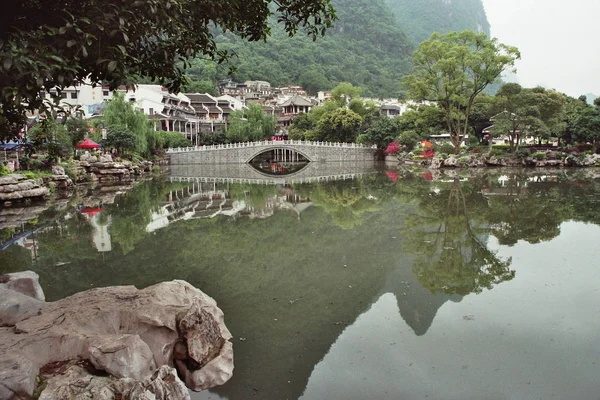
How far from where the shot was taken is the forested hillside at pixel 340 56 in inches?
3337

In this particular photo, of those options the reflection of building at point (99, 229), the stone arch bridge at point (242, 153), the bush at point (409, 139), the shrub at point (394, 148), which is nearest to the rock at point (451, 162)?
the bush at point (409, 139)

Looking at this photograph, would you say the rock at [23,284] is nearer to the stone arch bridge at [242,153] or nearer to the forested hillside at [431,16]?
the stone arch bridge at [242,153]

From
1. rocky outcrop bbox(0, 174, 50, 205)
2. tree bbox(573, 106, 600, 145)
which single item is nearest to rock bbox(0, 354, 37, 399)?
rocky outcrop bbox(0, 174, 50, 205)

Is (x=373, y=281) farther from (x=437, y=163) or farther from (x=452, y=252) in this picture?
(x=437, y=163)

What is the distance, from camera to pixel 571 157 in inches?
1059

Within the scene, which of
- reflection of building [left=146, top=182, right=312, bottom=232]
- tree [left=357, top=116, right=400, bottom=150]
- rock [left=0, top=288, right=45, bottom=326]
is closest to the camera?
rock [left=0, top=288, right=45, bottom=326]

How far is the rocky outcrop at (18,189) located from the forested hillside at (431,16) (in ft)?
391

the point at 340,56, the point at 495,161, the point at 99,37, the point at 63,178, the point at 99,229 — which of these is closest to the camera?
the point at 99,37

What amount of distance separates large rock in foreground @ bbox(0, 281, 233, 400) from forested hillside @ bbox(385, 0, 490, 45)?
128 metres

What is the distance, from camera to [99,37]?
10.8 ft

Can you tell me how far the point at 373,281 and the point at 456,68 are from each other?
25335mm

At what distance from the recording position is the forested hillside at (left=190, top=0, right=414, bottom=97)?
84.8 metres

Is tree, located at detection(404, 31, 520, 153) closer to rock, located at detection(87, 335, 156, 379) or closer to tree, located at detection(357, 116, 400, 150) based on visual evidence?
tree, located at detection(357, 116, 400, 150)

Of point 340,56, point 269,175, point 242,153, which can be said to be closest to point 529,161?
point 269,175
